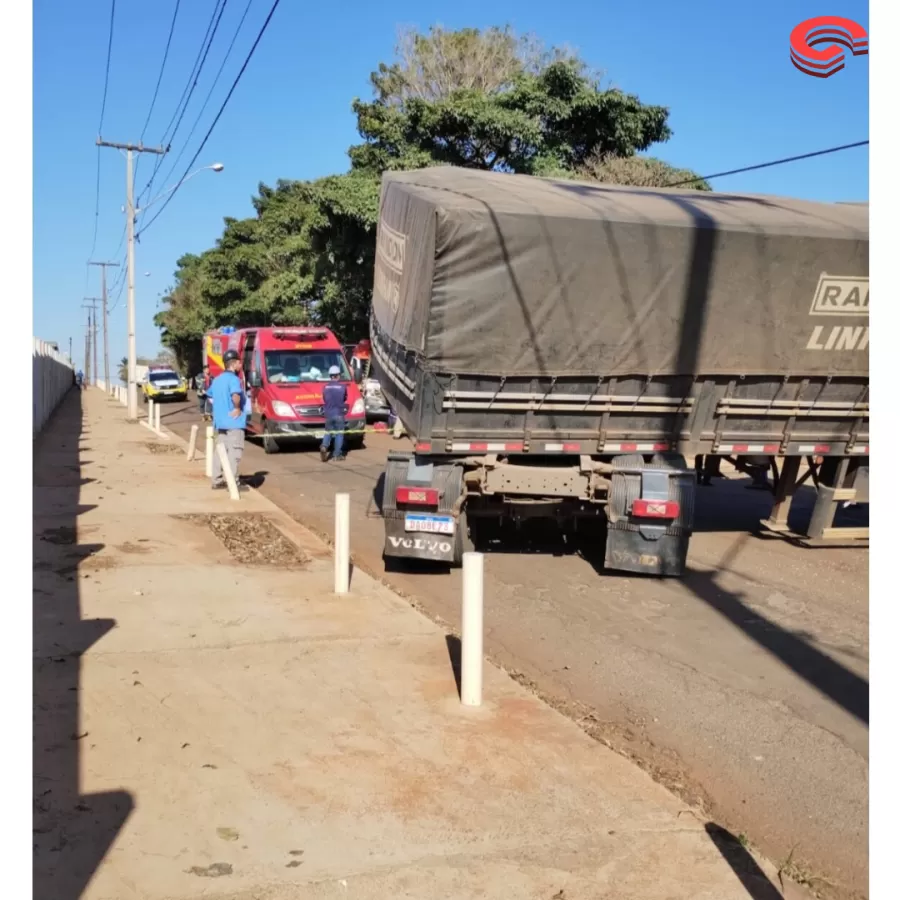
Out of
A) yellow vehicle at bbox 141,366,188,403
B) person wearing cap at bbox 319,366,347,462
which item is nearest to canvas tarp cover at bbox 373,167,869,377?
person wearing cap at bbox 319,366,347,462

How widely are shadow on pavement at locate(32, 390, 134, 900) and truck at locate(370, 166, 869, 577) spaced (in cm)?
312

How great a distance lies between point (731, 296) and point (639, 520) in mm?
2486

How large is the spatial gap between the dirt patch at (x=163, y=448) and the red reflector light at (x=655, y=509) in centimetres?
1381

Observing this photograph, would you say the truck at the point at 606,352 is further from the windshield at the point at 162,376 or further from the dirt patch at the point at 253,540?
the windshield at the point at 162,376

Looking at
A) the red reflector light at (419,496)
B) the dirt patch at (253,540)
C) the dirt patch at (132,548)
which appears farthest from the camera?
the dirt patch at (132,548)

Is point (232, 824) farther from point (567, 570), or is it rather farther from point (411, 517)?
point (567, 570)

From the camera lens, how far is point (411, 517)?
9352 millimetres

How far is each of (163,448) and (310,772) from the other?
1771 centimetres

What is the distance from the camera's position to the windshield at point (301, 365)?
21766mm

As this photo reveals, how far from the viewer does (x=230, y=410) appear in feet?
42.9

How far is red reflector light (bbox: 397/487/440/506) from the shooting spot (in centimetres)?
920

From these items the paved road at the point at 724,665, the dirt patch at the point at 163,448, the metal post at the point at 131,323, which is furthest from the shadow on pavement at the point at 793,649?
the metal post at the point at 131,323
